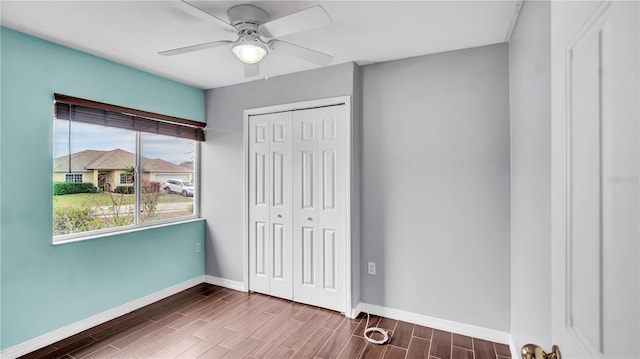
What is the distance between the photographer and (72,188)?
269 centimetres

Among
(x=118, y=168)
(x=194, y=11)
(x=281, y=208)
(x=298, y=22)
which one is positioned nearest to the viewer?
(x=194, y=11)

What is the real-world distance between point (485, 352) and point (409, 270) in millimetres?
823

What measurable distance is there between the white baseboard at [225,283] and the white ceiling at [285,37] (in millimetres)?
2548

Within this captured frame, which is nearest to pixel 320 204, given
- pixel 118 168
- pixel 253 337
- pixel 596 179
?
pixel 253 337

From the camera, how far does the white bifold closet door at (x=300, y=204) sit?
116 inches

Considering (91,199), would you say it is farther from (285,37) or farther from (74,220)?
(285,37)

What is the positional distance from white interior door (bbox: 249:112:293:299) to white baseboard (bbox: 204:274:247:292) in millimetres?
173

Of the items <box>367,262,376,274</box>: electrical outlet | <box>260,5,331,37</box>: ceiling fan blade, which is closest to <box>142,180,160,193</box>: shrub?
<box>260,5,331,37</box>: ceiling fan blade

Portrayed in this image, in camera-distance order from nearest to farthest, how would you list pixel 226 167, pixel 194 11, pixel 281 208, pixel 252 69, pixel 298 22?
pixel 194 11 < pixel 298 22 < pixel 252 69 < pixel 281 208 < pixel 226 167

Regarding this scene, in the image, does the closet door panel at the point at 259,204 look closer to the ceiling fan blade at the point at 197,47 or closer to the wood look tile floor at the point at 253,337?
the wood look tile floor at the point at 253,337

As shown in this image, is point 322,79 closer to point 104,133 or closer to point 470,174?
point 470,174

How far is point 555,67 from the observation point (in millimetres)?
769

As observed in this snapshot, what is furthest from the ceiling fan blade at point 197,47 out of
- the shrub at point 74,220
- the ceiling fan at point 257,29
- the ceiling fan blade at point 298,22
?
the shrub at point 74,220

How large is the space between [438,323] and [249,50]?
2.77 meters
